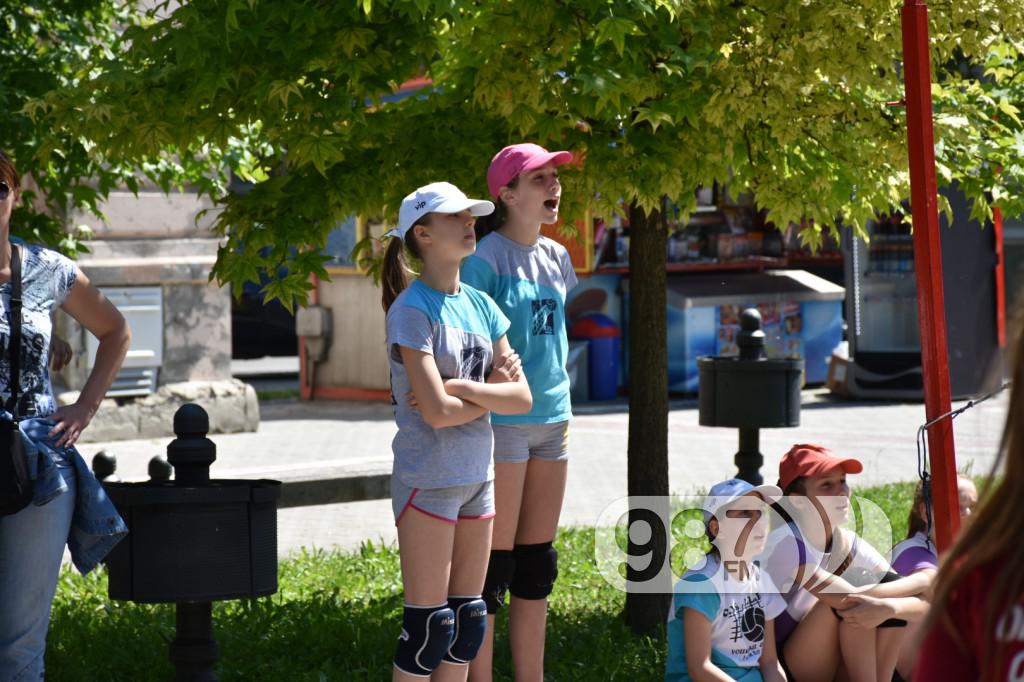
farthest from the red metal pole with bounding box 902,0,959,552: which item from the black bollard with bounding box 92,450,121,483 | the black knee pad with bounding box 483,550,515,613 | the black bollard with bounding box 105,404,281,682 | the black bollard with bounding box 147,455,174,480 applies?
the black bollard with bounding box 92,450,121,483

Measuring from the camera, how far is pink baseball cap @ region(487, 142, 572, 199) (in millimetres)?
4602

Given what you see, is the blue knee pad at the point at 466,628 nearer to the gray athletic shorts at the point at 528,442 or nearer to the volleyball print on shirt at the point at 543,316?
the gray athletic shorts at the point at 528,442

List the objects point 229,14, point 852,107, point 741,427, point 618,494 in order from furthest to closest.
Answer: point 618,494 < point 741,427 < point 852,107 < point 229,14

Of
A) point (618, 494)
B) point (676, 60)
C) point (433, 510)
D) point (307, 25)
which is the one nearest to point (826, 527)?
point (433, 510)

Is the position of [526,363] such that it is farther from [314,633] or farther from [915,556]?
[314,633]

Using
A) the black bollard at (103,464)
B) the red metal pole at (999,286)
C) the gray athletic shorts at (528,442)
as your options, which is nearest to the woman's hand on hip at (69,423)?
the gray athletic shorts at (528,442)

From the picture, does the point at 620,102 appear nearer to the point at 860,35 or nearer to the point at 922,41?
the point at 860,35

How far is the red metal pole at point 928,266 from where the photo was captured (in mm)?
3883

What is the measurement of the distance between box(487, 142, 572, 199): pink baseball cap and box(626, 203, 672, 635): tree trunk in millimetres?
1428

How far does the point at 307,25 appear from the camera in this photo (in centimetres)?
487

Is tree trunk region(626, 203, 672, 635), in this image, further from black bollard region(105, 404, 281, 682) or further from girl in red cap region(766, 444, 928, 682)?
black bollard region(105, 404, 281, 682)

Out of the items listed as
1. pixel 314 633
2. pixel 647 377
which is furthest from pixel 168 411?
pixel 647 377

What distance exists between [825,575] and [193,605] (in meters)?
2.05

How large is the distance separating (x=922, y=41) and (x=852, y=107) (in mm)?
1514
